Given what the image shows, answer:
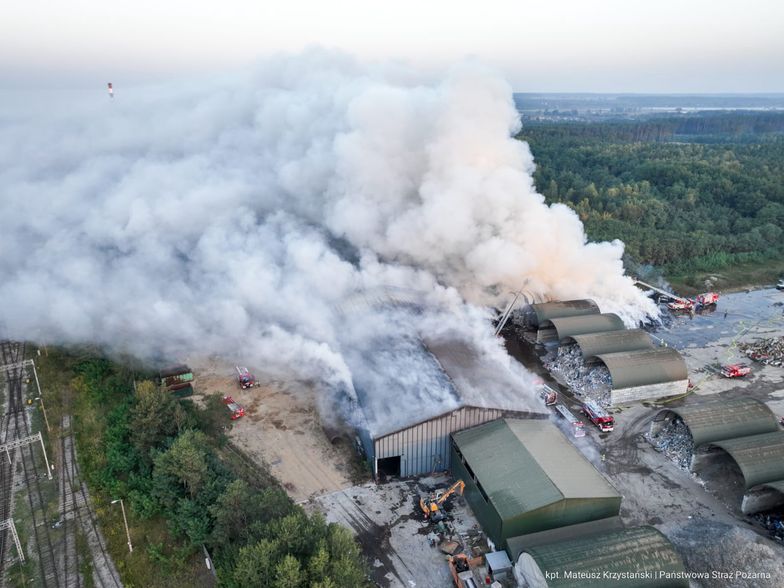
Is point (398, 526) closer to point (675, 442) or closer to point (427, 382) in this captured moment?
point (427, 382)

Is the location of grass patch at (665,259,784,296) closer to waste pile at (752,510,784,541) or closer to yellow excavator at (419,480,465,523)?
waste pile at (752,510,784,541)

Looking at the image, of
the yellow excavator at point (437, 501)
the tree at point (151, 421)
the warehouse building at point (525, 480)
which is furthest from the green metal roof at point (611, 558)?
the tree at point (151, 421)

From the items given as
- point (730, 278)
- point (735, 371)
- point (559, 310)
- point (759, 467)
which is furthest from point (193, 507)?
point (730, 278)

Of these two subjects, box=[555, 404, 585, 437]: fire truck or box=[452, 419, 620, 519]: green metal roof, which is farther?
box=[555, 404, 585, 437]: fire truck

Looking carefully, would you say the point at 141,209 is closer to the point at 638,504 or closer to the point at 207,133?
the point at 207,133

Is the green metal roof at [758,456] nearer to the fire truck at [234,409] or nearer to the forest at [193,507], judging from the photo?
the forest at [193,507]

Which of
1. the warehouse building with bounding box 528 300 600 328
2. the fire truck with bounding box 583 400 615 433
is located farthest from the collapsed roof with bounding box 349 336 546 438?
the warehouse building with bounding box 528 300 600 328
